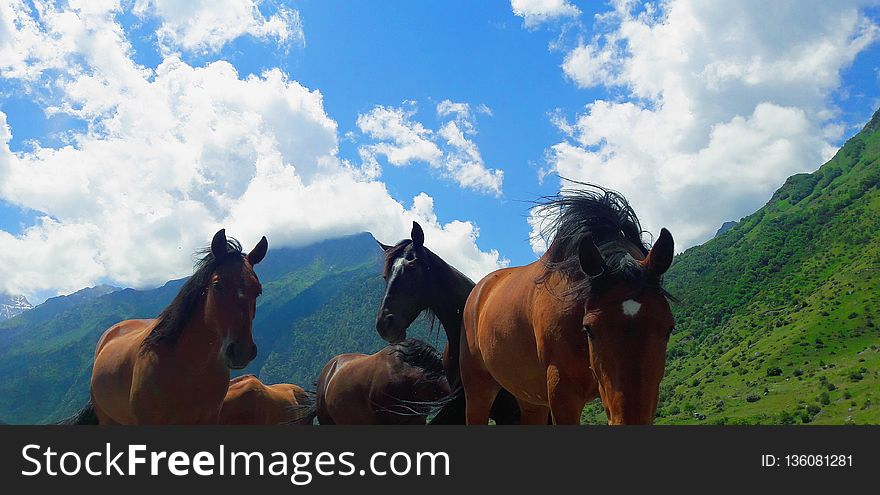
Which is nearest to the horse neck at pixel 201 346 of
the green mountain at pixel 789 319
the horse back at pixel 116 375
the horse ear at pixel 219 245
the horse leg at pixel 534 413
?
the horse ear at pixel 219 245

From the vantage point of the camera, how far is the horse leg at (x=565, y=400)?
4207mm

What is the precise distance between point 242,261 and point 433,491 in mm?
4228

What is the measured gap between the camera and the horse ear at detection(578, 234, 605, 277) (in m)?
3.85

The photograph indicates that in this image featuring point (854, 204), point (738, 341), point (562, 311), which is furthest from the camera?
point (854, 204)

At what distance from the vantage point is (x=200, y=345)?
6352 mm

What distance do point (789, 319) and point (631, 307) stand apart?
11714 cm

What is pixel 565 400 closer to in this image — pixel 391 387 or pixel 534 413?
pixel 534 413

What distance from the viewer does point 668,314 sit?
143 inches

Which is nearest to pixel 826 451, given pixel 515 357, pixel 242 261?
pixel 515 357

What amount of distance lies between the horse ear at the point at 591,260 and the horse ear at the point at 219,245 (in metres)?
4.03

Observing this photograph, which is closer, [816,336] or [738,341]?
[816,336]

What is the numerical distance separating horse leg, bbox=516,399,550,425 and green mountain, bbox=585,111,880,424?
54.7 meters

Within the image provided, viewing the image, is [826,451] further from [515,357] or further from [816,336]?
[816,336]

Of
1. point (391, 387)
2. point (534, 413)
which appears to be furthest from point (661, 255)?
point (391, 387)
